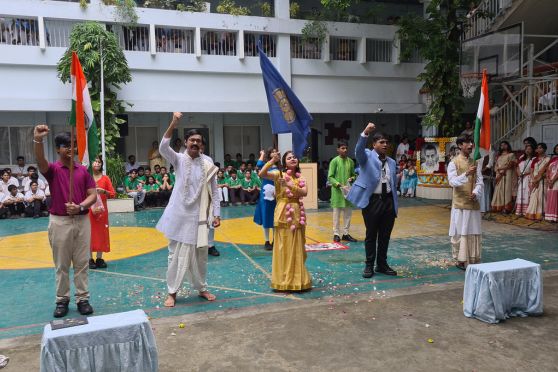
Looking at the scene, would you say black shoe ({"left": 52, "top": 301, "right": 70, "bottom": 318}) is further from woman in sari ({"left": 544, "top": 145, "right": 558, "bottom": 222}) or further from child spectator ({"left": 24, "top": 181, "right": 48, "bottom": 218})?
woman in sari ({"left": 544, "top": 145, "right": 558, "bottom": 222})

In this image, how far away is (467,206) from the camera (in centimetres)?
665

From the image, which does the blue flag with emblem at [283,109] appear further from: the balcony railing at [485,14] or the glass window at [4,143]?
the glass window at [4,143]

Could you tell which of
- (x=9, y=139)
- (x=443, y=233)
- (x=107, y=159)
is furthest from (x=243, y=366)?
(x=9, y=139)

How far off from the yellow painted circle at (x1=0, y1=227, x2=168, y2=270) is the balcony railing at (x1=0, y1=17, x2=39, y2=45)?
6438 mm

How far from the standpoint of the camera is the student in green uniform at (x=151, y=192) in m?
13.8

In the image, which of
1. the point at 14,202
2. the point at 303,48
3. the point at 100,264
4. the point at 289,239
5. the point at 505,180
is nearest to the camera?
the point at 289,239

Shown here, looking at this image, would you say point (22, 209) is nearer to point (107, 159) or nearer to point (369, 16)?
point (107, 159)

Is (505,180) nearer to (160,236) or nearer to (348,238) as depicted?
(348,238)

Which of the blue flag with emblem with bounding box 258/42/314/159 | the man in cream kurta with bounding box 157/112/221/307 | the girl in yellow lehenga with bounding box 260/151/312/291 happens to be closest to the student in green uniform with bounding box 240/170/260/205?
the blue flag with emblem with bounding box 258/42/314/159

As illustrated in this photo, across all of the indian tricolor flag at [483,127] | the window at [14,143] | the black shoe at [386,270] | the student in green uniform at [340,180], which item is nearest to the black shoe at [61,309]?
the black shoe at [386,270]

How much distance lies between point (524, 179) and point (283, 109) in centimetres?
711

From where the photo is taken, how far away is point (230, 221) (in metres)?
11.2

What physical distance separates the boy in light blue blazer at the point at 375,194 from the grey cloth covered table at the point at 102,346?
3.42m

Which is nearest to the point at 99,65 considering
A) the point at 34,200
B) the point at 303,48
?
the point at 34,200
